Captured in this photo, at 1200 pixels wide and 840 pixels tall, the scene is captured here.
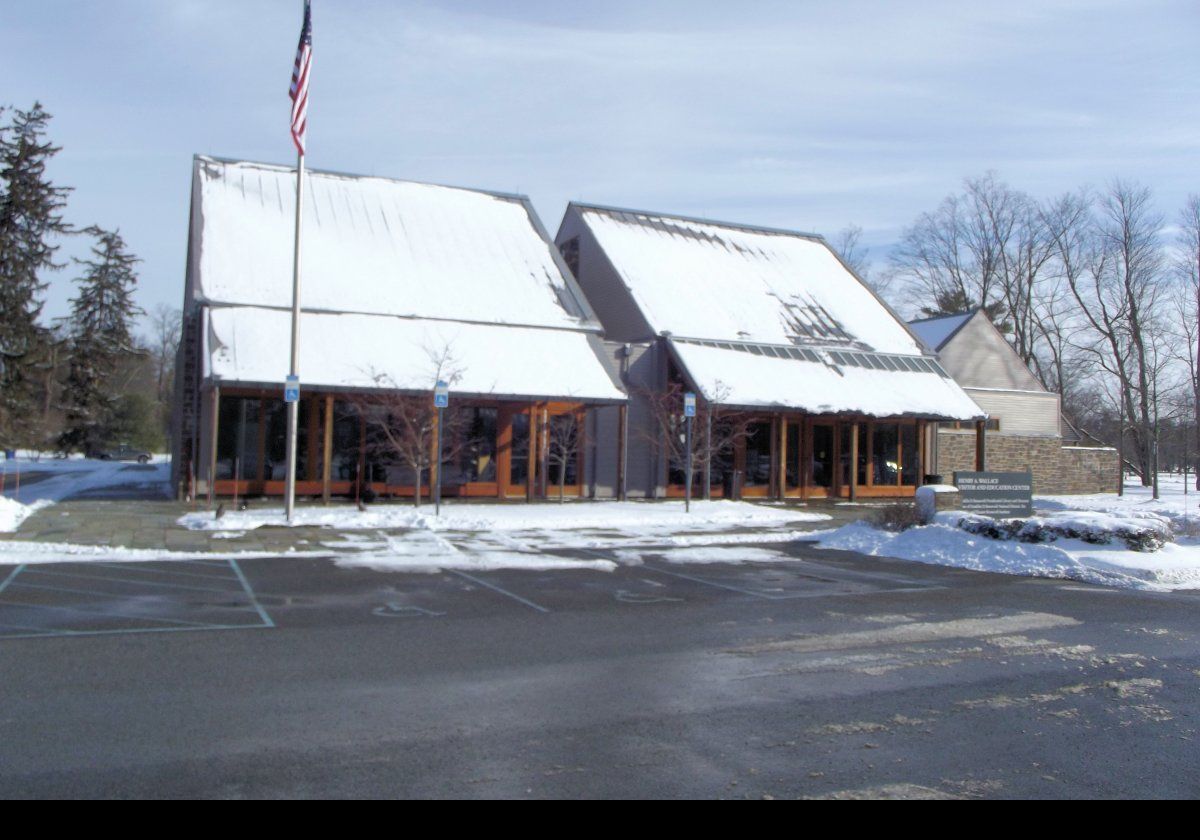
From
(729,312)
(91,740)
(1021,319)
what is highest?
(1021,319)

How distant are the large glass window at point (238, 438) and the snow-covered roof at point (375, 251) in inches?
95.2

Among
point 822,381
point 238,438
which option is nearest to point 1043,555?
point 822,381

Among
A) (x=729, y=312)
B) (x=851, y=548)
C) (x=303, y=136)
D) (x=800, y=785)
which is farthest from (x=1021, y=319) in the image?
(x=800, y=785)

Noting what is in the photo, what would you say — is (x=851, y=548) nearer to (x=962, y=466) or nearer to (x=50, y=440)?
(x=962, y=466)

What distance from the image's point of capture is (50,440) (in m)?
57.4

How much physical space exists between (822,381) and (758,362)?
1.96 meters

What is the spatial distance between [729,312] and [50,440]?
145 ft

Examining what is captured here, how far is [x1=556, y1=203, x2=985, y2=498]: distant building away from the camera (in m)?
27.9

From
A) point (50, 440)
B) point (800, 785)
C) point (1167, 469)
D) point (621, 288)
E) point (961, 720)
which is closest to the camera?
point (800, 785)

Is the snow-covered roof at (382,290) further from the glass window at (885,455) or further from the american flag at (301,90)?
the glass window at (885,455)

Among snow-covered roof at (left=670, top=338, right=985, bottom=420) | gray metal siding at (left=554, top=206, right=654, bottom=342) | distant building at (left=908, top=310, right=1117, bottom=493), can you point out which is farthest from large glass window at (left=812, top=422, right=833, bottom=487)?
gray metal siding at (left=554, top=206, right=654, bottom=342)

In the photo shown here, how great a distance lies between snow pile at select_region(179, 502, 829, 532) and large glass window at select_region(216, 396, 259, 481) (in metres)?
3.14

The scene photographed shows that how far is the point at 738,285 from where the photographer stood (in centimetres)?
3241

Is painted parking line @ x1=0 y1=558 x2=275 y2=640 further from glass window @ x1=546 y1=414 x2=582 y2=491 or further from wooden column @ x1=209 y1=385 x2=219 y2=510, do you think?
glass window @ x1=546 y1=414 x2=582 y2=491
